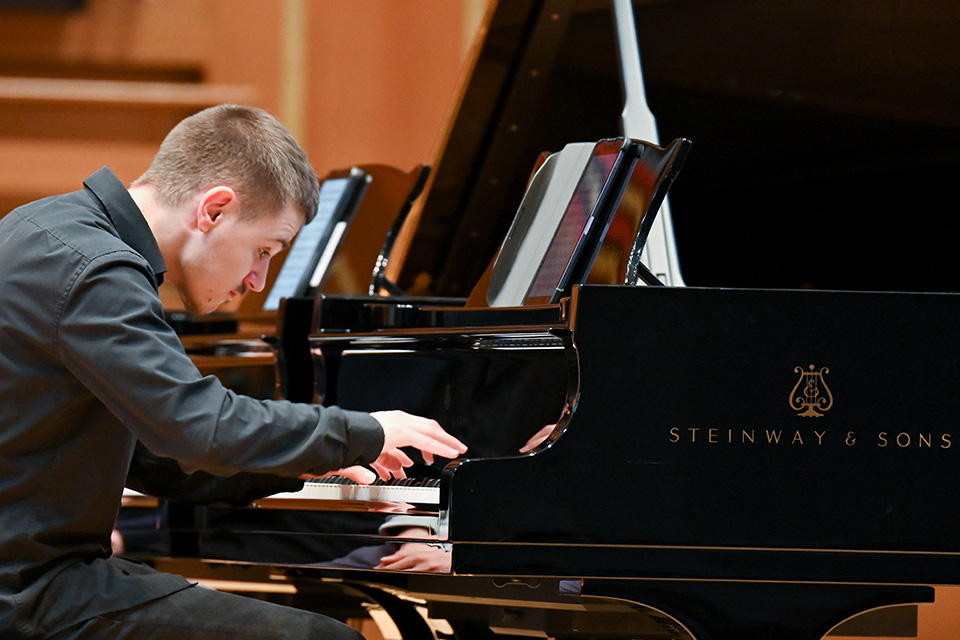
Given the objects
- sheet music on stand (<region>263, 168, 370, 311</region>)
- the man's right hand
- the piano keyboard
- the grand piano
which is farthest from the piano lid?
the man's right hand

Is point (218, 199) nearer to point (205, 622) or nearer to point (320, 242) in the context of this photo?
point (205, 622)

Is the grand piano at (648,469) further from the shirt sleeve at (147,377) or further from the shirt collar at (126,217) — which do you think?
the shirt collar at (126,217)

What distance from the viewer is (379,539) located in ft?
5.63

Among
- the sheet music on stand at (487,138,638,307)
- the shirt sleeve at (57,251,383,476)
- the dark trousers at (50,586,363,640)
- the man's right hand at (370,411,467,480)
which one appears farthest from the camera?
the sheet music on stand at (487,138,638,307)

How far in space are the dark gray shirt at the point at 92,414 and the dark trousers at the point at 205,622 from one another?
19mm

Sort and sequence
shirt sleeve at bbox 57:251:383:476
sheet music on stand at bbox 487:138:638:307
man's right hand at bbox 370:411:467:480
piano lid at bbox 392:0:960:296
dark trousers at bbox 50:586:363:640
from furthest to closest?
piano lid at bbox 392:0:960:296 → sheet music on stand at bbox 487:138:638:307 → man's right hand at bbox 370:411:467:480 → dark trousers at bbox 50:586:363:640 → shirt sleeve at bbox 57:251:383:476

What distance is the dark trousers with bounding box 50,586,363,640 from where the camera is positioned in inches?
57.6

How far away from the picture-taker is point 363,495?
5.69 feet

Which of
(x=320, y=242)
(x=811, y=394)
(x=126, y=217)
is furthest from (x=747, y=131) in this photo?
(x=126, y=217)

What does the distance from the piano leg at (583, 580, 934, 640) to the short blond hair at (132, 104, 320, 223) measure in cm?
73

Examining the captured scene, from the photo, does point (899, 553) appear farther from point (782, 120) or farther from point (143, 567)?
point (782, 120)

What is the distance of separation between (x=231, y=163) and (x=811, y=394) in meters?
0.90

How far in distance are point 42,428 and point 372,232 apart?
1.63 m

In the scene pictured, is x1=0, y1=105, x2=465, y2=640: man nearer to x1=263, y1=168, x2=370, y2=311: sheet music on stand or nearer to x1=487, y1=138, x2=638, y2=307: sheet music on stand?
x1=487, y1=138, x2=638, y2=307: sheet music on stand
